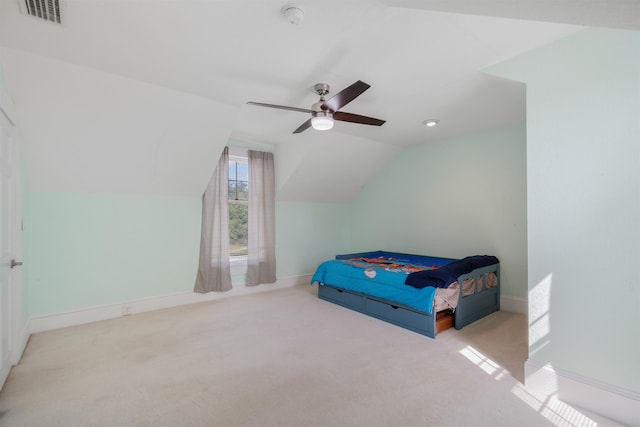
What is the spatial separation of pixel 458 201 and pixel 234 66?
3537 mm

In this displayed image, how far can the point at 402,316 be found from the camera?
3252 mm

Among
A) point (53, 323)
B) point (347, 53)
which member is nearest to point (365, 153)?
point (347, 53)

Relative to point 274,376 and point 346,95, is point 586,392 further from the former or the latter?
point 346,95

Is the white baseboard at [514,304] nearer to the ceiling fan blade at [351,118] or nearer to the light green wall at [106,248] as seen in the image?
the ceiling fan blade at [351,118]

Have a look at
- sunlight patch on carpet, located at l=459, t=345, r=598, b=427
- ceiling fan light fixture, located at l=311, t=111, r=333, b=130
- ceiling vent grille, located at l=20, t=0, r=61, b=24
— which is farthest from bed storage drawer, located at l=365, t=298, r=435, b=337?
ceiling vent grille, located at l=20, t=0, r=61, b=24

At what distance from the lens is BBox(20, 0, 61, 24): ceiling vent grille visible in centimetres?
174

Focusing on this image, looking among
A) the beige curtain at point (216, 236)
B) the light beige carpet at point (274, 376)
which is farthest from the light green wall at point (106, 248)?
the light beige carpet at point (274, 376)

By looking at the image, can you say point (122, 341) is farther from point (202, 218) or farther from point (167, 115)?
point (167, 115)

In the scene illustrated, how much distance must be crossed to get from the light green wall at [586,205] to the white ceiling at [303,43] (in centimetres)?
31

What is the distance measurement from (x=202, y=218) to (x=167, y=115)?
5.33ft

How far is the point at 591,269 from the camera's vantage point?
186 cm

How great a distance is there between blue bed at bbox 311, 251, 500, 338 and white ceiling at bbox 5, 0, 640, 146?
1878mm

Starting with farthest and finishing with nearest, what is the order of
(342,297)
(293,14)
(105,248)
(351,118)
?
(342,297)
(105,248)
(351,118)
(293,14)

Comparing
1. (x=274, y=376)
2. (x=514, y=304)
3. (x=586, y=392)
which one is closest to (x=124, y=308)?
(x=274, y=376)
